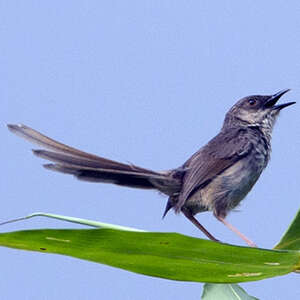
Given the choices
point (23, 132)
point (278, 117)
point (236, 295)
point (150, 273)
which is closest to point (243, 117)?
point (278, 117)

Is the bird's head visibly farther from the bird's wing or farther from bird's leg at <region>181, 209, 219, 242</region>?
bird's leg at <region>181, 209, 219, 242</region>

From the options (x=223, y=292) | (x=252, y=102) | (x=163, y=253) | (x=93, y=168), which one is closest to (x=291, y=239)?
(x=223, y=292)

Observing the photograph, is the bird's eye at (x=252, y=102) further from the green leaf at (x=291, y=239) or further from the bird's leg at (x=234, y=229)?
the green leaf at (x=291, y=239)

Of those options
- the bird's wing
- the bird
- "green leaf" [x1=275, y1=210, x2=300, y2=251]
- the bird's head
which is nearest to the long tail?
the bird

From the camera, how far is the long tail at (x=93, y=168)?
12.7 ft

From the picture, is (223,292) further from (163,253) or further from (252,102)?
(252,102)

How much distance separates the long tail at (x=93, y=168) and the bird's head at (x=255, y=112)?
3.96ft

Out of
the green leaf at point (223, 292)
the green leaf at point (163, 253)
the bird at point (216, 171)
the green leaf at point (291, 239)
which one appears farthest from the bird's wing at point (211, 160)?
the green leaf at point (163, 253)

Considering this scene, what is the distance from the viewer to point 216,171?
17.8 ft

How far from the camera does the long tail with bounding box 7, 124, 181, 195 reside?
12.7 feet

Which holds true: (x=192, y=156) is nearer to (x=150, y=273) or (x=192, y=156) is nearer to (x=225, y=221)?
(x=225, y=221)

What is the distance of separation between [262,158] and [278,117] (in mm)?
599

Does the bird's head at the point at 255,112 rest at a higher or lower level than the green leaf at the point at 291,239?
higher

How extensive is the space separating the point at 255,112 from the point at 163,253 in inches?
153
